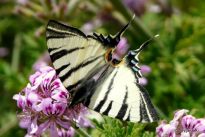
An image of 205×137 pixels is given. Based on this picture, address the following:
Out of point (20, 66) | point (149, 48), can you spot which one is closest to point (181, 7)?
point (149, 48)

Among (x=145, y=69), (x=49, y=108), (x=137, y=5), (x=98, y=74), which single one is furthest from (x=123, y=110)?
(x=137, y=5)

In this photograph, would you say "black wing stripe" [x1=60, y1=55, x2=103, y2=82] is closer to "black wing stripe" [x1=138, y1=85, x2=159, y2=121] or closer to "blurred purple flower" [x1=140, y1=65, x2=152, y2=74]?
Result: "black wing stripe" [x1=138, y1=85, x2=159, y2=121]

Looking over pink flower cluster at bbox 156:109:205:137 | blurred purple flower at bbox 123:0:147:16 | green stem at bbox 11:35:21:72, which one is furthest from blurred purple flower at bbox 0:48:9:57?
pink flower cluster at bbox 156:109:205:137

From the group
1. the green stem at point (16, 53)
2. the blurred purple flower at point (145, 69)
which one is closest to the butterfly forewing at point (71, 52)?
the blurred purple flower at point (145, 69)

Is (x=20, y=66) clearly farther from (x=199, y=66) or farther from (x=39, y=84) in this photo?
(x=39, y=84)

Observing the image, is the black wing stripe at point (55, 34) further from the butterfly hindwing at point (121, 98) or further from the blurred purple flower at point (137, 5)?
the blurred purple flower at point (137, 5)

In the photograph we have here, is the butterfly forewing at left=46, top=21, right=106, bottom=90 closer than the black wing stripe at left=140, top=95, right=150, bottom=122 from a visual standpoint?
No
